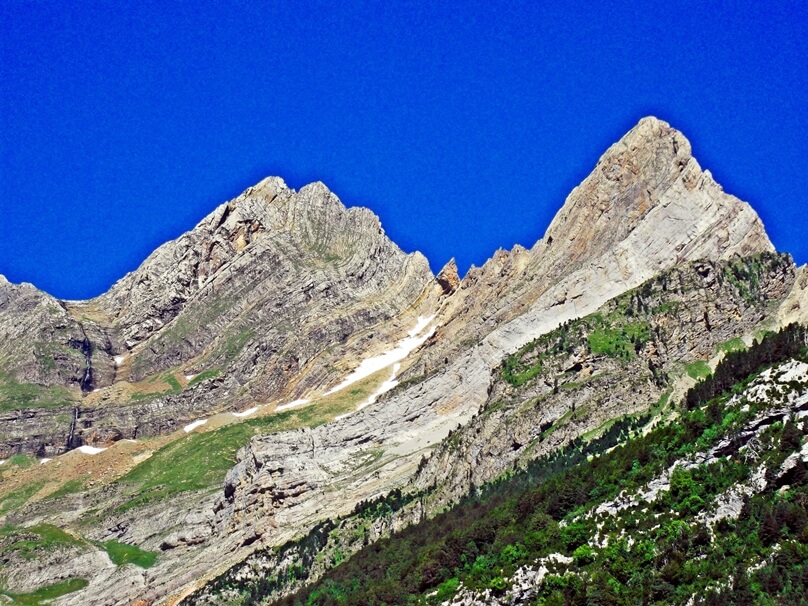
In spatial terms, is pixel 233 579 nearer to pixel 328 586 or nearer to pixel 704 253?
pixel 328 586

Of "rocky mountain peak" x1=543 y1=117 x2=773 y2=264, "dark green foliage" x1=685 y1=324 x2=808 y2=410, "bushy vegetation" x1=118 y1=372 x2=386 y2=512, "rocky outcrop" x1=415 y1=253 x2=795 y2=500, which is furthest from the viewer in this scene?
"bushy vegetation" x1=118 y1=372 x2=386 y2=512

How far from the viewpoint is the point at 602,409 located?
12544 cm

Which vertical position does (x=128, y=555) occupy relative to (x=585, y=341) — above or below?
above

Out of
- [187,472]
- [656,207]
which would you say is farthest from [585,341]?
[187,472]

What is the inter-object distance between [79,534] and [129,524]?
823cm

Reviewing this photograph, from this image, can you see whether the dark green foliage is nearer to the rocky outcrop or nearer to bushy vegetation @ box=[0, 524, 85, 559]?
the rocky outcrop

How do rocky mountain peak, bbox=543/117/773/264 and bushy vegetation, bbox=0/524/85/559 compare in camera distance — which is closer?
rocky mountain peak, bbox=543/117/773/264

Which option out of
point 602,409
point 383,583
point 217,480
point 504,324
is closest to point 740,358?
point 602,409

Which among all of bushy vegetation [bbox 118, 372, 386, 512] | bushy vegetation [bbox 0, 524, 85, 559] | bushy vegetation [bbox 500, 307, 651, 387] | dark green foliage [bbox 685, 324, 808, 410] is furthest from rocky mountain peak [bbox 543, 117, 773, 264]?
bushy vegetation [bbox 0, 524, 85, 559]

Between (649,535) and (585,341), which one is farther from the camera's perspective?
(585,341)

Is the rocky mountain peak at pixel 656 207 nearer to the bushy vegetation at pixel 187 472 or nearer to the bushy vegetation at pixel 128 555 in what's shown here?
the bushy vegetation at pixel 187 472

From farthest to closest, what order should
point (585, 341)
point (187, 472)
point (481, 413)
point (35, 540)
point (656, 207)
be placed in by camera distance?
point (187, 472) → point (35, 540) → point (656, 207) → point (481, 413) → point (585, 341)

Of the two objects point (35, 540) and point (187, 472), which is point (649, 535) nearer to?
point (35, 540)

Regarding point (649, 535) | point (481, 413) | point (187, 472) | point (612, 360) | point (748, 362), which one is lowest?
point (649, 535)
